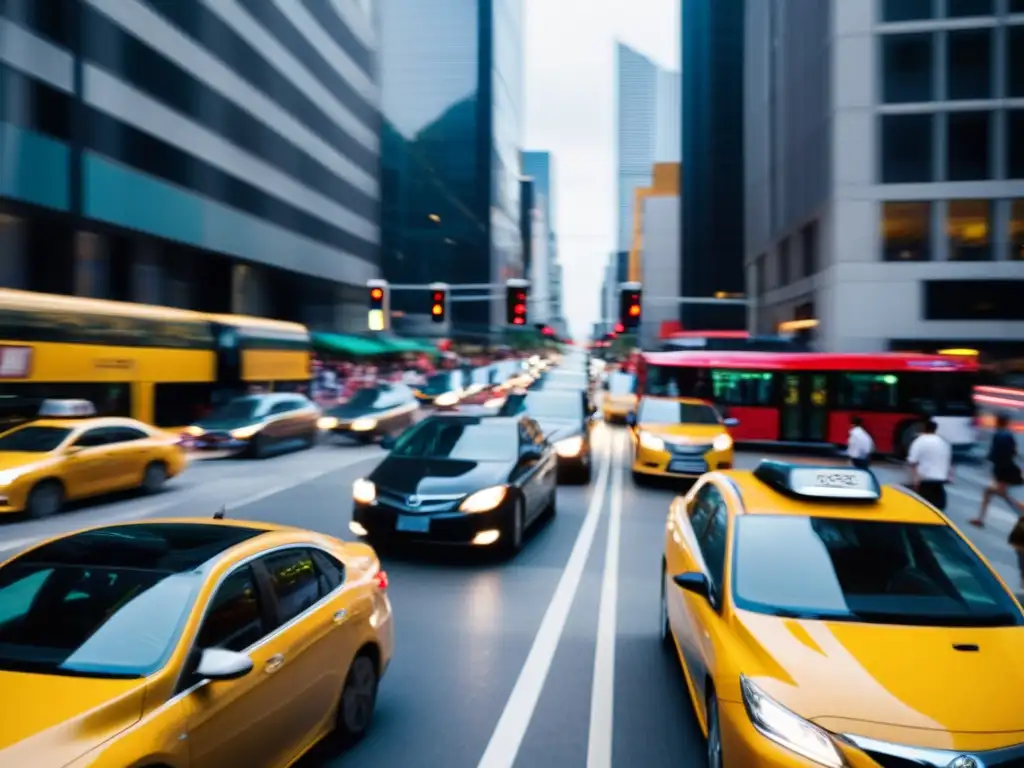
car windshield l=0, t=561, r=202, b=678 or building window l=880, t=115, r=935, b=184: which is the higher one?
building window l=880, t=115, r=935, b=184

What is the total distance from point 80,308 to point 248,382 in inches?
348

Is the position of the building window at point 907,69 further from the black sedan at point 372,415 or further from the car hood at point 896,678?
the car hood at point 896,678

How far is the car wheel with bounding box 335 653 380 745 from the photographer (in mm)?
5141

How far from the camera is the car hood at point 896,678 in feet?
12.4

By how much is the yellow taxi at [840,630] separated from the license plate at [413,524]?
12.2 ft

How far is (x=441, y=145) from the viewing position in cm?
11544

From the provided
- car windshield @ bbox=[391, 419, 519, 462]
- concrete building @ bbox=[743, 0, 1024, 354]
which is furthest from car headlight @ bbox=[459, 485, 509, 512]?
concrete building @ bbox=[743, 0, 1024, 354]

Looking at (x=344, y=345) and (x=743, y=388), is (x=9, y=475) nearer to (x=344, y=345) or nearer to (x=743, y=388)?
(x=743, y=388)

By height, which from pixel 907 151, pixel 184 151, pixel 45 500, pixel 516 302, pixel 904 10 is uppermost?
pixel 904 10

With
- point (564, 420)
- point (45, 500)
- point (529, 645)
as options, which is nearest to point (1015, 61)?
point (564, 420)

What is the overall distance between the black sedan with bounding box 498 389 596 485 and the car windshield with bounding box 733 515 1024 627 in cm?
1132

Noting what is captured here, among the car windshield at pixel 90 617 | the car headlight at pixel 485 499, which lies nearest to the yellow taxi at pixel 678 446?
the car headlight at pixel 485 499

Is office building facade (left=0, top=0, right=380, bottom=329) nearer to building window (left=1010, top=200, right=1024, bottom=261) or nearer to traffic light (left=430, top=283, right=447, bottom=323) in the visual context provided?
traffic light (left=430, top=283, right=447, bottom=323)

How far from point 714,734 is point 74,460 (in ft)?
37.8
